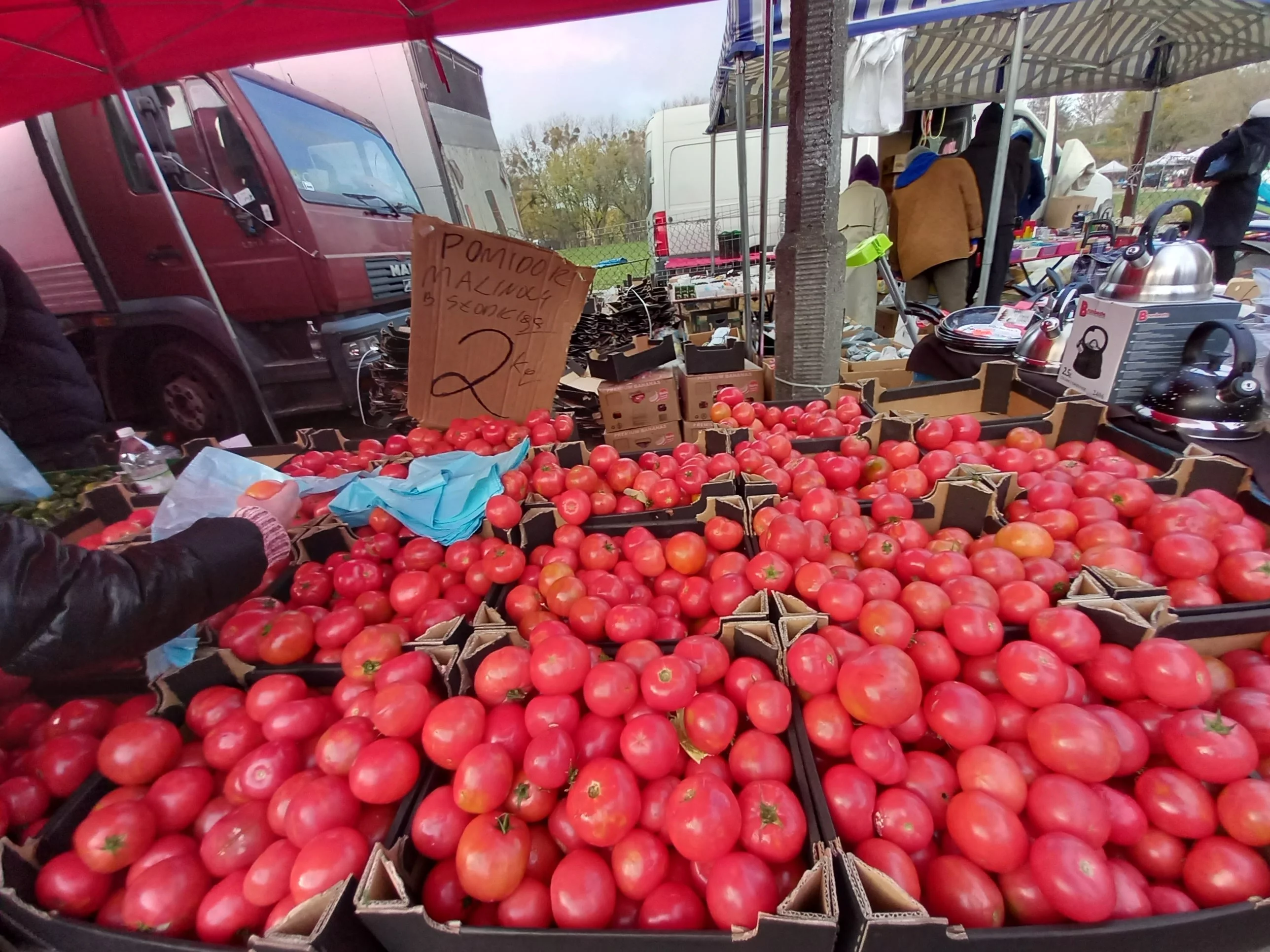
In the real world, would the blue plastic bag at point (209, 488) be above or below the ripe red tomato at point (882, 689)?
above

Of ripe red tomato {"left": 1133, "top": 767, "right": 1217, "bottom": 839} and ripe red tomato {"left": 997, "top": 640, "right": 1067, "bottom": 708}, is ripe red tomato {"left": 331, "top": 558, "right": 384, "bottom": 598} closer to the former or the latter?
ripe red tomato {"left": 997, "top": 640, "right": 1067, "bottom": 708}

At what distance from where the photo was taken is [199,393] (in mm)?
5133

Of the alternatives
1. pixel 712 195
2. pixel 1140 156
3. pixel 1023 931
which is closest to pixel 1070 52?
pixel 1140 156

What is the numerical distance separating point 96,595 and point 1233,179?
10081mm

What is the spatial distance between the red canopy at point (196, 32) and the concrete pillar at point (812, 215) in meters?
1.43

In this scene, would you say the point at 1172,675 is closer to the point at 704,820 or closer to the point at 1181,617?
the point at 1181,617

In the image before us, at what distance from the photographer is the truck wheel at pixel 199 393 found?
500cm

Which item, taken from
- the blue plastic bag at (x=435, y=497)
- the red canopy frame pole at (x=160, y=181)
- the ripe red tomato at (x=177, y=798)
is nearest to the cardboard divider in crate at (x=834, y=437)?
the blue plastic bag at (x=435, y=497)

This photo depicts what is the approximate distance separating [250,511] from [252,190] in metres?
4.43

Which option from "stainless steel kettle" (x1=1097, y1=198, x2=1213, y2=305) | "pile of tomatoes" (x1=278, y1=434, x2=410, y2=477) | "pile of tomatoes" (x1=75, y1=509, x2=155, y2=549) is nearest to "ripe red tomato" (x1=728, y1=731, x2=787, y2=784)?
"pile of tomatoes" (x1=278, y1=434, x2=410, y2=477)

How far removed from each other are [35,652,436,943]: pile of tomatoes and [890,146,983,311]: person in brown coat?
641 cm

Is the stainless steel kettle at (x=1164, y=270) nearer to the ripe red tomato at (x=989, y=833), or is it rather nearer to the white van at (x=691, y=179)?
the ripe red tomato at (x=989, y=833)

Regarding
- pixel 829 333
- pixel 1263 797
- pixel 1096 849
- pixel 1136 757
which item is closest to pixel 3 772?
pixel 1096 849

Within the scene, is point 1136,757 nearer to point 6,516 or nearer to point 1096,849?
point 1096,849
